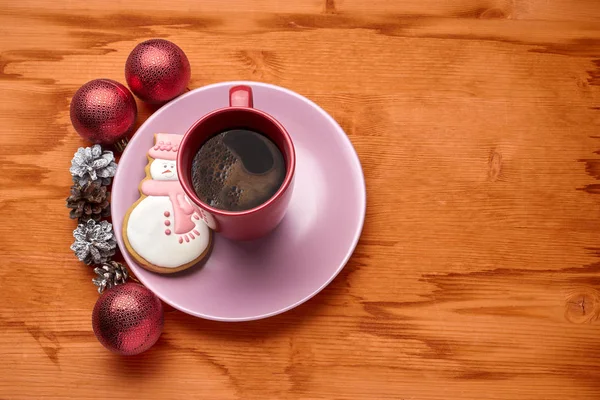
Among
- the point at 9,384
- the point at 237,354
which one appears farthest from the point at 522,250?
the point at 9,384

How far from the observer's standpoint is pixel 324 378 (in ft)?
2.56

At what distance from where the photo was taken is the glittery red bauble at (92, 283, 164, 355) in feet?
2.31

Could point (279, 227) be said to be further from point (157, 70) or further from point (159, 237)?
point (157, 70)

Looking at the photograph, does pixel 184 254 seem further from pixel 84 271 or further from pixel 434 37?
pixel 434 37

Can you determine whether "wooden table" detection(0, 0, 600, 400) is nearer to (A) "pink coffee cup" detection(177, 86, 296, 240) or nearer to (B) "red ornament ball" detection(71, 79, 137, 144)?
(B) "red ornament ball" detection(71, 79, 137, 144)

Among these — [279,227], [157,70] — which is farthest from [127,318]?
[157,70]

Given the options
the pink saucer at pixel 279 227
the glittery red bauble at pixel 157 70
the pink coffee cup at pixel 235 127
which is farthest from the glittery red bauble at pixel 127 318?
the glittery red bauble at pixel 157 70

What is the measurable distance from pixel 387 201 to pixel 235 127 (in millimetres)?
260

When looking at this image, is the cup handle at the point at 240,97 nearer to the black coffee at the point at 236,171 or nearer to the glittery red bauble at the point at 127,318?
the black coffee at the point at 236,171

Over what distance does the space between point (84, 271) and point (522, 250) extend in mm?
607

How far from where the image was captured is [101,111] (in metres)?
0.75

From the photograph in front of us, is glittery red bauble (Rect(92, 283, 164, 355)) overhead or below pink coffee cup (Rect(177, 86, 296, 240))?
below

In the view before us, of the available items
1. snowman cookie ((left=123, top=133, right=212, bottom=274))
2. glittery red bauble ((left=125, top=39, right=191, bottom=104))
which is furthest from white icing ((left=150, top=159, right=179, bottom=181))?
glittery red bauble ((left=125, top=39, right=191, bottom=104))

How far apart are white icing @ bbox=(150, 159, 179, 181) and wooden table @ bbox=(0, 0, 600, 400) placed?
5.4 inches
